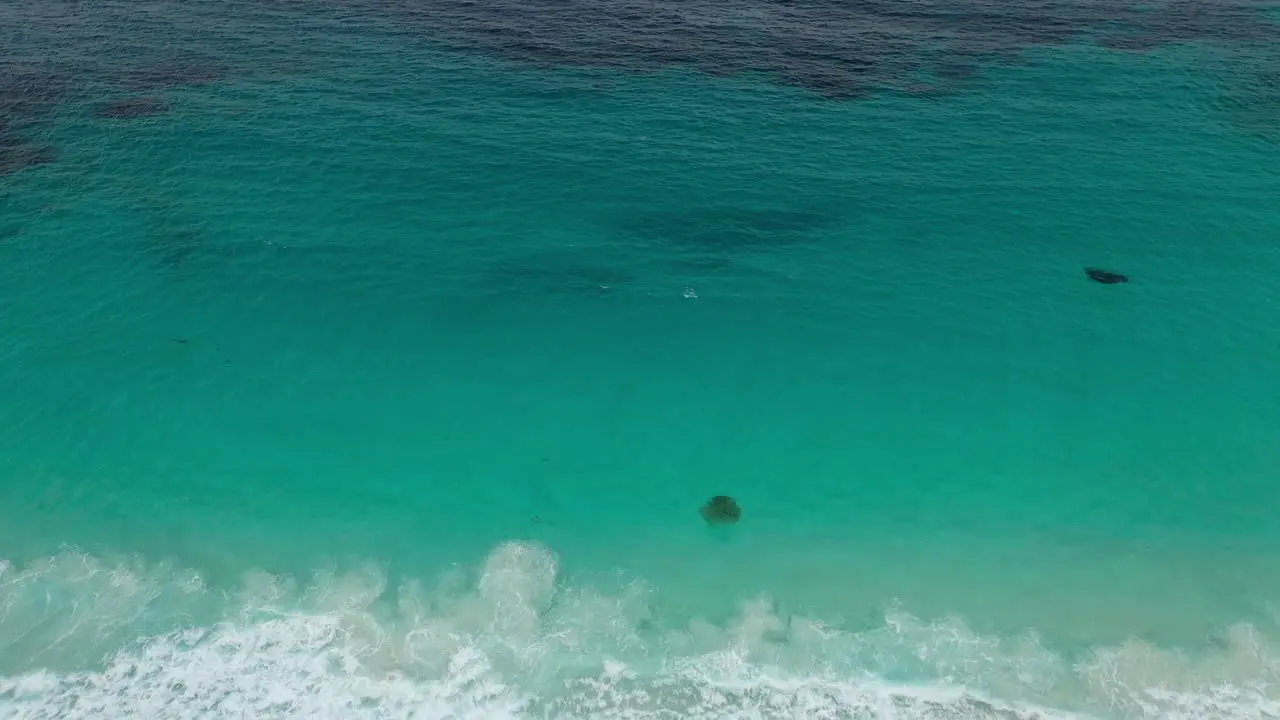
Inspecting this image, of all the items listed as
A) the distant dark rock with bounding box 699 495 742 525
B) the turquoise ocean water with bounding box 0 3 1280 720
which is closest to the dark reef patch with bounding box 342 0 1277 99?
the turquoise ocean water with bounding box 0 3 1280 720

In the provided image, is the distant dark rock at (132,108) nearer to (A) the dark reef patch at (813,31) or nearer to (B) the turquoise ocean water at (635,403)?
(B) the turquoise ocean water at (635,403)

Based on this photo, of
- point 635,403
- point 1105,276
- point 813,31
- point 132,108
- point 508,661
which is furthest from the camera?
point 813,31

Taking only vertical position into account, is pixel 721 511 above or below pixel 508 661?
above

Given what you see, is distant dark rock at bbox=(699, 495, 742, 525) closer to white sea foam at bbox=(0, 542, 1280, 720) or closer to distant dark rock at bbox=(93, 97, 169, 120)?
white sea foam at bbox=(0, 542, 1280, 720)

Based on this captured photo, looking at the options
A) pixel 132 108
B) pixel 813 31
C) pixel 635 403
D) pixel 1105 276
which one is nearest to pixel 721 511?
pixel 635 403

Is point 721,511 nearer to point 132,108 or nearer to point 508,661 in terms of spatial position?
point 508,661
